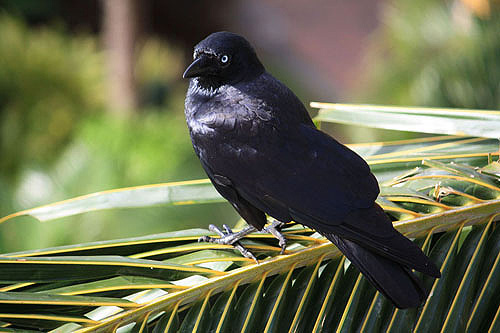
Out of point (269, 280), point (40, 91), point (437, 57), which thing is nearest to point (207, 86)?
point (269, 280)

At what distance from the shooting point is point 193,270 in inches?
46.4

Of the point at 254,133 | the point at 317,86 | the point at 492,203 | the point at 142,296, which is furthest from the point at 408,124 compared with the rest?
the point at 317,86

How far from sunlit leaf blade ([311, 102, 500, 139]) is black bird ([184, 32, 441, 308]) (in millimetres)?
341

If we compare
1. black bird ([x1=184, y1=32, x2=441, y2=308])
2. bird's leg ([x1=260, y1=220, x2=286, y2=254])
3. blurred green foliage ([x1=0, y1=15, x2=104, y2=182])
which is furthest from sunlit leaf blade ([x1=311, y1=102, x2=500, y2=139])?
blurred green foliage ([x1=0, y1=15, x2=104, y2=182])

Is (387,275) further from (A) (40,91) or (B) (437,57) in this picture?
(A) (40,91)

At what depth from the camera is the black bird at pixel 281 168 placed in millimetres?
1146

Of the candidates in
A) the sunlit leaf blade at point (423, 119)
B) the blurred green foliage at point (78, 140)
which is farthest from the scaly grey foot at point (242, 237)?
the blurred green foliage at point (78, 140)

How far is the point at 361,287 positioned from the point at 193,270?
1.16ft

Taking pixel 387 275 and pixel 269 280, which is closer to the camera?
pixel 387 275

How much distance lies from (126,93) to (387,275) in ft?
16.7

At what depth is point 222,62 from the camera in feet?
4.66

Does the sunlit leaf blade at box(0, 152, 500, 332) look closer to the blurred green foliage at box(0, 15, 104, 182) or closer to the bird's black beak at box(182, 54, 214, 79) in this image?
the bird's black beak at box(182, 54, 214, 79)

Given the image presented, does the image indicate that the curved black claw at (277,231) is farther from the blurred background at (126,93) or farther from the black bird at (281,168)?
the blurred background at (126,93)

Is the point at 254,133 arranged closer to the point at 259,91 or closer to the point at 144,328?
the point at 259,91
